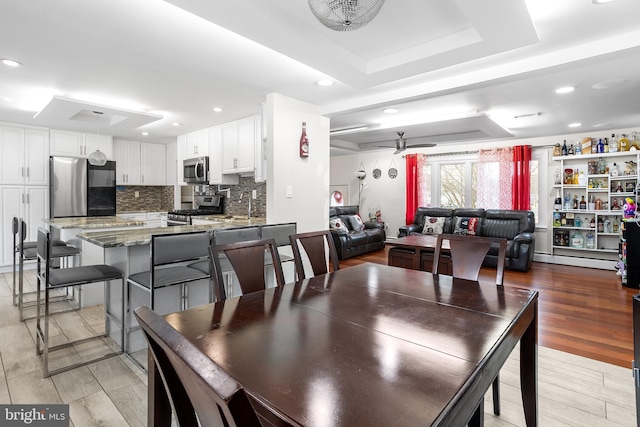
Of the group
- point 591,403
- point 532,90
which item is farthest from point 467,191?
point 591,403

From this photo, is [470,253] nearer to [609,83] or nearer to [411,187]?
[609,83]

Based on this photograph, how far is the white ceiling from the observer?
6.88 ft

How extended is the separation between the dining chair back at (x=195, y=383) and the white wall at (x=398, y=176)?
23.9 ft

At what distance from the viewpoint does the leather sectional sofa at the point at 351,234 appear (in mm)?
6305

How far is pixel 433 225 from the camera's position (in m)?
6.76

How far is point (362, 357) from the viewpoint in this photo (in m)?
0.98

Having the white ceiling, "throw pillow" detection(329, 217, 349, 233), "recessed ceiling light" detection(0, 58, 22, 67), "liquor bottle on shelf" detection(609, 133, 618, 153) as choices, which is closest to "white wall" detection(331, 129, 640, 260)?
"liquor bottle on shelf" detection(609, 133, 618, 153)

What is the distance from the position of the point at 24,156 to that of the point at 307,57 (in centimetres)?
524

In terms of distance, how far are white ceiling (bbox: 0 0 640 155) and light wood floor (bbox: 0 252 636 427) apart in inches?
88.6

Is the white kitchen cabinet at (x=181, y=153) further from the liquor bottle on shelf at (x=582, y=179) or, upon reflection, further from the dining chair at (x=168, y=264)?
the liquor bottle on shelf at (x=582, y=179)

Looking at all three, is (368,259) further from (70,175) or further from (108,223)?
(70,175)

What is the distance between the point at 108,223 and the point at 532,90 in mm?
4950

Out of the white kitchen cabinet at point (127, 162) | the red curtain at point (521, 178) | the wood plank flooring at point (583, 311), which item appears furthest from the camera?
the red curtain at point (521, 178)

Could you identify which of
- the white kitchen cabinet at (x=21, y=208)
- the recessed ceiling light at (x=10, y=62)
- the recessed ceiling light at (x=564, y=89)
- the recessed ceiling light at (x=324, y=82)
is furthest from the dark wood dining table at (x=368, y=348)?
the white kitchen cabinet at (x=21, y=208)
